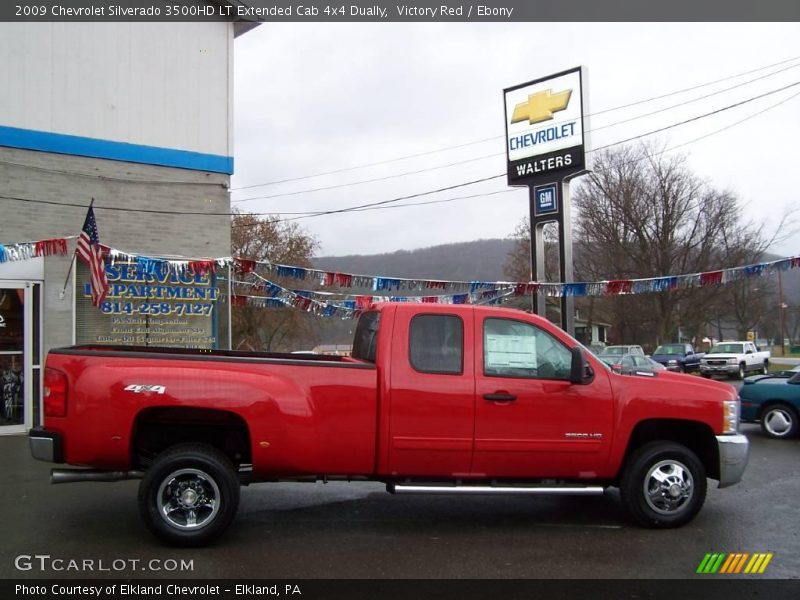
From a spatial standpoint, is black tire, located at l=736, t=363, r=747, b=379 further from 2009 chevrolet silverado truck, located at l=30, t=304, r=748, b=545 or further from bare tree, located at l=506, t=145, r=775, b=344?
2009 chevrolet silverado truck, located at l=30, t=304, r=748, b=545

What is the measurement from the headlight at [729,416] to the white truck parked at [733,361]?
2631 cm

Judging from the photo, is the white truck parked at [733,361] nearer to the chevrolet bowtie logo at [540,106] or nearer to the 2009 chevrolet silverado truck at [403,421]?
the chevrolet bowtie logo at [540,106]

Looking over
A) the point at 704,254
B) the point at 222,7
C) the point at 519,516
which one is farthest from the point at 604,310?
the point at 519,516

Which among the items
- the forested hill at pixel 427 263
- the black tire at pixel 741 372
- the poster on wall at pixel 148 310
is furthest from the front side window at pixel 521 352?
the black tire at pixel 741 372

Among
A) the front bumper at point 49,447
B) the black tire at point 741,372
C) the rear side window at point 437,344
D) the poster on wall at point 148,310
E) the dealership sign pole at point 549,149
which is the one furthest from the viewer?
the black tire at point 741,372

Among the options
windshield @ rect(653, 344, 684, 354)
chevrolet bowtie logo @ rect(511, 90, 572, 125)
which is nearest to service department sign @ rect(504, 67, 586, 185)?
chevrolet bowtie logo @ rect(511, 90, 572, 125)

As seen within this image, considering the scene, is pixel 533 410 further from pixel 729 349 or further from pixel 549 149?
pixel 729 349

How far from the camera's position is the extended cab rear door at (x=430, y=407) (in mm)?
5637

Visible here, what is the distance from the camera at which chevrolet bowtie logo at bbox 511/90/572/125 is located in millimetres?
20688

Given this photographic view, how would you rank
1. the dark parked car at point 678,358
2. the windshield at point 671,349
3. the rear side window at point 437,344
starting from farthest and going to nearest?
the windshield at point 671,349 < the dark parked car at point 678,358 < the rear side window at point 437,344

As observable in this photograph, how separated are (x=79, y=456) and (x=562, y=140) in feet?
59.2

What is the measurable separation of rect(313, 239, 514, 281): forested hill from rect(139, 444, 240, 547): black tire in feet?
41.4

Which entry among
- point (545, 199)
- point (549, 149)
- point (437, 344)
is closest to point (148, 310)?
point (437, 344)
